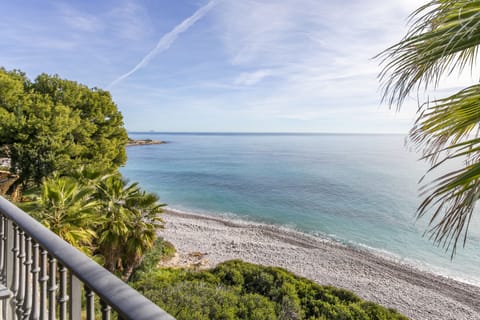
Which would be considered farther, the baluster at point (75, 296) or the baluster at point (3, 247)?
the baluster at point (3, 247)

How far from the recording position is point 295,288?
8.11m

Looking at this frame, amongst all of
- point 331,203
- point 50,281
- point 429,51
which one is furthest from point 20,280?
point 331,203

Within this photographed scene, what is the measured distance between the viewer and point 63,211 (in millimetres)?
5969

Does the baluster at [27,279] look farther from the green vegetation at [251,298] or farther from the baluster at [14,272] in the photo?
the green vegetation at [251,298]

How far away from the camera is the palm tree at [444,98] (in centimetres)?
137

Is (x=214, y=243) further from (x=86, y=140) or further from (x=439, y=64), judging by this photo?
(x=439, y=64)

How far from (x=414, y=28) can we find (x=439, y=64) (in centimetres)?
33

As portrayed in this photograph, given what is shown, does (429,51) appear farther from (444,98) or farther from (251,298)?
(251,298)

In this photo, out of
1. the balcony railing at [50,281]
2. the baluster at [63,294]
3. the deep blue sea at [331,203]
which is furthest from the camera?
the deep blue sea at [331,203]

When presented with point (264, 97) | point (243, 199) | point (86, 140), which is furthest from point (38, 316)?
point (264, 97)

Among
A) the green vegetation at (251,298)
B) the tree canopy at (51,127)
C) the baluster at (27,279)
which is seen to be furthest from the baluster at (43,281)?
the tree canopy at (51,127)

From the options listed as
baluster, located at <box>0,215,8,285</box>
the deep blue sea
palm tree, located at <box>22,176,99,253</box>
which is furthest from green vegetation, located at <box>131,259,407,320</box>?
the deep blue sea

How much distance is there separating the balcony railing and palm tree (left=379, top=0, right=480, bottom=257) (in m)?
1.44

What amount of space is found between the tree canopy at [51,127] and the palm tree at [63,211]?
7.65 m
